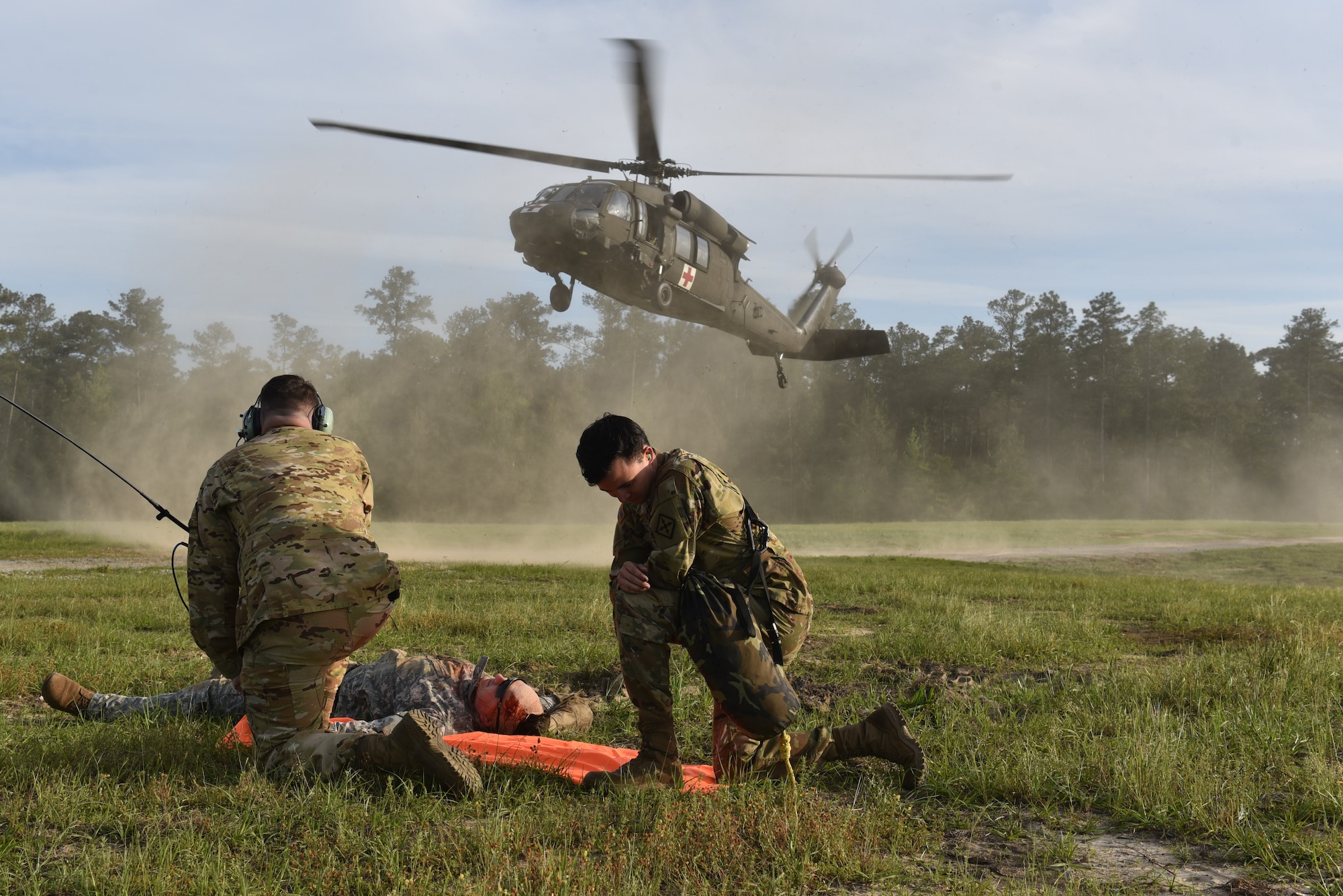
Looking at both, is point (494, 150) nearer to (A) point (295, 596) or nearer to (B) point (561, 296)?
(B) point (561, 296)

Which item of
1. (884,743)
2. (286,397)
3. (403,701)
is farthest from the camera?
(403,701)

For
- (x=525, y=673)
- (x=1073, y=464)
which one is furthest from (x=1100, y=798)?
(x=1073, y=464)

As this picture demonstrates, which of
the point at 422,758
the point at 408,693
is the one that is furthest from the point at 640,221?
the point at 422,758

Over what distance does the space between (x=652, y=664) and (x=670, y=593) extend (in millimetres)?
301

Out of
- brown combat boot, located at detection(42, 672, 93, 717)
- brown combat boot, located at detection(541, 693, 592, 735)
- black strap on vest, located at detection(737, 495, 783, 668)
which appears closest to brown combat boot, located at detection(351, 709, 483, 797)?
brown combat boot, located at detection(541, 693, 592, 735)

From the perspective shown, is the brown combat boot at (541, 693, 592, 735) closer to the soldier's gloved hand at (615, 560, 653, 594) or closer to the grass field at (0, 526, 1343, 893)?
the grass field at (0, 526, 1343, 893)

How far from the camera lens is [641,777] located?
11.7 ft

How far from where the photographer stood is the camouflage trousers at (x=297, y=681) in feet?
12.0

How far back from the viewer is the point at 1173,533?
33.8 meters

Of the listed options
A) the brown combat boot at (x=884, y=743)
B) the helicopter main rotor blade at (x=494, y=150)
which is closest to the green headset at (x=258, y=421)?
the brown combat boot at (x=884, y=743)

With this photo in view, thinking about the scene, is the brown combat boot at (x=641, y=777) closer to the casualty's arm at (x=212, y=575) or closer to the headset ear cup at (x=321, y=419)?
the casualty's arm at (x=212, y=575)

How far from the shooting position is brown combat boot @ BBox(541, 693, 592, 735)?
4625 millimetres

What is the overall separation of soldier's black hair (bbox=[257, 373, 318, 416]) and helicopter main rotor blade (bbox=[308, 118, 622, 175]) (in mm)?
7748

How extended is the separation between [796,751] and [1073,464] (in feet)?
235
